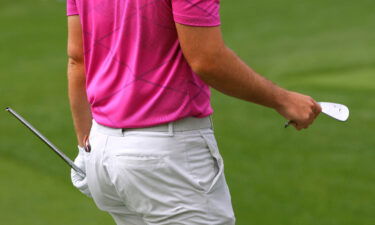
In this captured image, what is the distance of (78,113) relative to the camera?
10.4ft

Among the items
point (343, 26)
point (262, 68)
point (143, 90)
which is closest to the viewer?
point (143, 90)

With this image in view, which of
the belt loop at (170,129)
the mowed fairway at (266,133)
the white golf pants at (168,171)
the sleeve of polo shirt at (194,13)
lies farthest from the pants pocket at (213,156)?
the mowed fairway at (266,133)

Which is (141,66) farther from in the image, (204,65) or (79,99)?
(79,99)

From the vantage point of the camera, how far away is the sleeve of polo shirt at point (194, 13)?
246 cm

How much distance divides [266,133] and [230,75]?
5202mm

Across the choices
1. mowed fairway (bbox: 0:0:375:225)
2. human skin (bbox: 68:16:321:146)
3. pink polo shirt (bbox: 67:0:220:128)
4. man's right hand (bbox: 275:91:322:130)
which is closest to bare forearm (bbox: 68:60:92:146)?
pink polo shirt (bbox: 67:0:220:128)

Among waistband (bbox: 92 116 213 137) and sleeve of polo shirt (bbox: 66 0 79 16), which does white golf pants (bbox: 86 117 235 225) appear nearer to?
waistband (bbox: 92 116 213 137)

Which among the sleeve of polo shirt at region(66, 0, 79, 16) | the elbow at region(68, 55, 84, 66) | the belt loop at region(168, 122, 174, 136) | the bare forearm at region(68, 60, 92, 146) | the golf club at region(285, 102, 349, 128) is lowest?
the bare forearm at region(68, 60, 92, 146)

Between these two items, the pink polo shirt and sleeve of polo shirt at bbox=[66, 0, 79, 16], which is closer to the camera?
the pink polo shirt

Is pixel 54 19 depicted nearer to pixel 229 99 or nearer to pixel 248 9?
pixel 248 9

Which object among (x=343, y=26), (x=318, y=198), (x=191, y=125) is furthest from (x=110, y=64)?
(x=343, y=26)

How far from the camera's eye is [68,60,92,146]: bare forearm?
123 inches

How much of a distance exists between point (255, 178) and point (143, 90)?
380 centimetres

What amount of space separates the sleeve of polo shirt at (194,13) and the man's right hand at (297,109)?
0.38 metres
